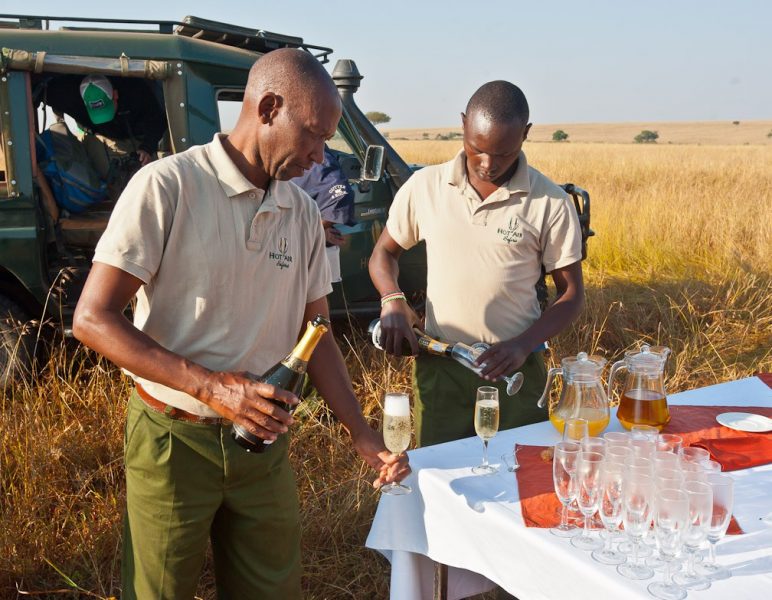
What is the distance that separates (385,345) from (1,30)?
2885 millimetres

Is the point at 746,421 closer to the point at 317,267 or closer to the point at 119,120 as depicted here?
the point at 317,267

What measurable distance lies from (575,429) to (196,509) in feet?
3.42

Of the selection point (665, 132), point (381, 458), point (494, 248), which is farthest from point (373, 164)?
point (665, 132)

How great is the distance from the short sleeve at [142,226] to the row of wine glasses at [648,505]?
41.9 inches

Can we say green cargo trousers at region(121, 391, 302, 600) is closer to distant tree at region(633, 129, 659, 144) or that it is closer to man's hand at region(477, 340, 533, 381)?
man's hand at region(477, 340, 533, 381)

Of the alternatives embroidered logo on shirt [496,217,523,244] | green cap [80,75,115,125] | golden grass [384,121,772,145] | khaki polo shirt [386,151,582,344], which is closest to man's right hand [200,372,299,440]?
khaki polo shirt [386,151,582,344]

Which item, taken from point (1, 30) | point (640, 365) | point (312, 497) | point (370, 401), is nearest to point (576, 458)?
point (640, 365)

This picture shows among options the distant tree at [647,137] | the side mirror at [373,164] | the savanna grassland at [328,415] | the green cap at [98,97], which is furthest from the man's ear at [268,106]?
the distant tree at [647,137]

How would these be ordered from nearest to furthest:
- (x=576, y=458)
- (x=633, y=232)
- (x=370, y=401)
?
(x=576, y=458) < (x=370, y=401) < (x=633, y=232)

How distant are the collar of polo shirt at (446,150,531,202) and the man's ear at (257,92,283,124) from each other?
3.58 feet

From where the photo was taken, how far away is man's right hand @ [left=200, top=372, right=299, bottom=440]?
1805mm

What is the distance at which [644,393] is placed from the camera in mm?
Result: 2385

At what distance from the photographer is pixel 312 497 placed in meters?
3.59

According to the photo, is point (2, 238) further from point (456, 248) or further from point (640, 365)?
point (640, 365)
